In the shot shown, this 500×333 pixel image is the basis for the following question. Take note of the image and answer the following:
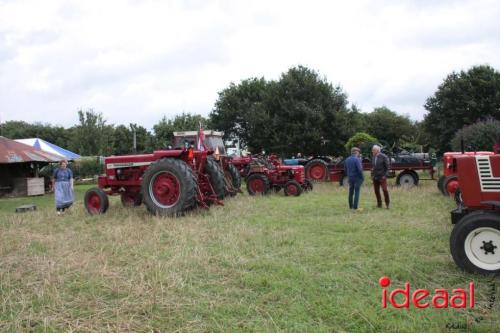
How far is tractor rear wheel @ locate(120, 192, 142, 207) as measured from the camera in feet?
30.8

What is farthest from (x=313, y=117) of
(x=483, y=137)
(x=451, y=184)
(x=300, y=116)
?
(x=451, y=184)

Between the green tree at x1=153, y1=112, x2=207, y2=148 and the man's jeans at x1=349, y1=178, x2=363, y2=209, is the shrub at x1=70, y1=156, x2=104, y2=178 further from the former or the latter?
the man's jeans at x1=349, y1=178, x2=363, y2=209

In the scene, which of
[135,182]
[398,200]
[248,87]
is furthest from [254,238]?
[248,87]

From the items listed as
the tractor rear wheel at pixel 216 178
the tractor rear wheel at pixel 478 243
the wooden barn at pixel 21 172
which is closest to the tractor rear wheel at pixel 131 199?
the tractor rear wheel at pixel 216 178

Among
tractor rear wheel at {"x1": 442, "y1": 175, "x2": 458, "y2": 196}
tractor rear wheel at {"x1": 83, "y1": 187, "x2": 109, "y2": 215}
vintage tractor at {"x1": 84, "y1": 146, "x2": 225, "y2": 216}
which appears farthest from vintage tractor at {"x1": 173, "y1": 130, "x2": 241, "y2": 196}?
tractor rear wheel at {"x1": 442, "y1": 175, "x2": 458, "y2": 196}

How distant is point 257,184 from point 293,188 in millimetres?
1039

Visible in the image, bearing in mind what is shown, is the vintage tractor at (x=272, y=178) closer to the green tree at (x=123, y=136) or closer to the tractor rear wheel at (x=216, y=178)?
the tractor rear wheel at (x=216, y=178)

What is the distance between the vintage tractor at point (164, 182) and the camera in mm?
7785

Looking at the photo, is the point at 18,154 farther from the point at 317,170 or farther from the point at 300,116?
the point at 300,116

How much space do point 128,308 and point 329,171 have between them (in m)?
12.5

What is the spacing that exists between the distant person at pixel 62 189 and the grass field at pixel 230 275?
1.80 metres

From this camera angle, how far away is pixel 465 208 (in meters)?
4.82

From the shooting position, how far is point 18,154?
16.1 metres

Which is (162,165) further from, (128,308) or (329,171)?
(329,171)
